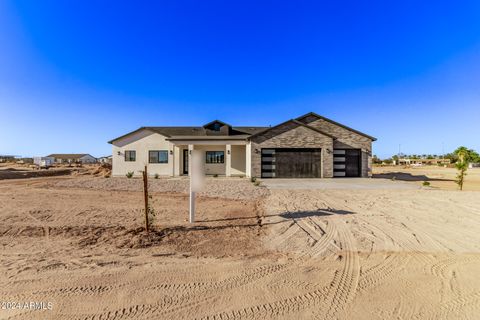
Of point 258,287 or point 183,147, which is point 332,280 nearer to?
point 258,287

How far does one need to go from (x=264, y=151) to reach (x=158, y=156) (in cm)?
1069

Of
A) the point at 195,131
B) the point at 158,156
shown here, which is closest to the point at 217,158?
the point at 195,131

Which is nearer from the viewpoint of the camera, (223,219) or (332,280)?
(332,280)

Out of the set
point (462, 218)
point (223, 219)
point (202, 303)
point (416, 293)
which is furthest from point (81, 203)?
point (462, 218)

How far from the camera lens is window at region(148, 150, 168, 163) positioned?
2214cm

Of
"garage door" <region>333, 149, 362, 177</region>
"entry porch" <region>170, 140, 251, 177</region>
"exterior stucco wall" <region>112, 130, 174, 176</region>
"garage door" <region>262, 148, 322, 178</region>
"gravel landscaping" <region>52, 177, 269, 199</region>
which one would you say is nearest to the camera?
"gravel landscaping" <region>52, 177, 269, 199</region>

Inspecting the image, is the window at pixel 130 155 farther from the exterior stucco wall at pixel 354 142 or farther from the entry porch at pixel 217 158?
the exterior stucco wall at pixel 354 142

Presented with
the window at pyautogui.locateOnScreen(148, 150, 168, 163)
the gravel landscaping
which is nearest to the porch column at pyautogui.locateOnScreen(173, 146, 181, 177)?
the window at pyautogui.locateOnScreen(148, 150, 168, 163)

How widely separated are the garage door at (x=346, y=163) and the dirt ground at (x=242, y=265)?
41.6 feet

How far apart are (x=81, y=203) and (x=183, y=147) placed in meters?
13.7

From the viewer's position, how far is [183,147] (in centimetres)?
2238

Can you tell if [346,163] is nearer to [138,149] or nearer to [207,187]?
[207,187]

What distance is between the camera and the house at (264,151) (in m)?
19.3

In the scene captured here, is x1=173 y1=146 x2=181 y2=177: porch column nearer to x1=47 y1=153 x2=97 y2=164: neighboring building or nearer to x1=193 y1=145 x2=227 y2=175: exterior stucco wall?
x1=193 y1=145 x2=227 y2=175: exterior stucco wall
